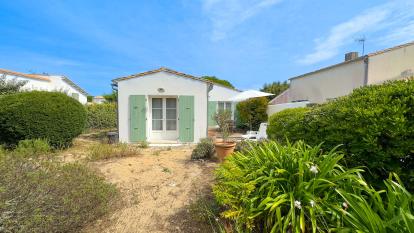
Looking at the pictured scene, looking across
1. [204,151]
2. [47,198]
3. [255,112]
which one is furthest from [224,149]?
[255,112]

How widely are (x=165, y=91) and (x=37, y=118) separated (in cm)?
501

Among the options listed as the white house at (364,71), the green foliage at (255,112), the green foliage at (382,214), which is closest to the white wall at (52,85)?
the green foliage at (255,112)

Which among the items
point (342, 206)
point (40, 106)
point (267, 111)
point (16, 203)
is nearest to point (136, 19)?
point (40, 106)

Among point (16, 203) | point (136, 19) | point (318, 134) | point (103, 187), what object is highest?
point (136, 19)

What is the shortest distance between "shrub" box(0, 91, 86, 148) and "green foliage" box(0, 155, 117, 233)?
5.55 metres

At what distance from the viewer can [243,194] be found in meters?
2.52

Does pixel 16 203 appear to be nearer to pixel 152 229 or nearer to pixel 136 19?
pixel 152 229

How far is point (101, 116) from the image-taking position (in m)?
17.6

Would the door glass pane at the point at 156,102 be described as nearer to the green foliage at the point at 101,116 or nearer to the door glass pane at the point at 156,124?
the door glass pane at the point at 156,124

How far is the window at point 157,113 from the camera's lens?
10.6 meters

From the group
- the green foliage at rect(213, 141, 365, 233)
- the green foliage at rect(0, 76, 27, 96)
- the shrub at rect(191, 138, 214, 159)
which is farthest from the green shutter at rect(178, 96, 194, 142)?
the green foliage at rect(0, 76, 27, 96)

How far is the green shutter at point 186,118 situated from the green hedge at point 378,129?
25.2ft

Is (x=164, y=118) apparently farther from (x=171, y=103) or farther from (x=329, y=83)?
(x=329, y=83)

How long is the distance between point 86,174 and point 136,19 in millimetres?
5873
